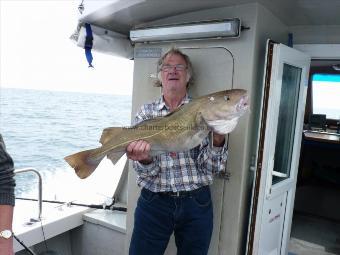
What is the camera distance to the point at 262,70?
311 centimetres

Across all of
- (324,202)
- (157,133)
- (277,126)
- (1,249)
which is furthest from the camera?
(324,202)

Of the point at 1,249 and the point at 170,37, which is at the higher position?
the point at 170,37

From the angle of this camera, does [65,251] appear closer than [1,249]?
No

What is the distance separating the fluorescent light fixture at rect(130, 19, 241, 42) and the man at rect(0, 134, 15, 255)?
6.15 ft

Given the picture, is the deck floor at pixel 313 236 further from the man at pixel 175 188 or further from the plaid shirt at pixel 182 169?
the plaid shirt at pixel 182 169

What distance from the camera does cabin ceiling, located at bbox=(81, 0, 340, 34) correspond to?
2908mm

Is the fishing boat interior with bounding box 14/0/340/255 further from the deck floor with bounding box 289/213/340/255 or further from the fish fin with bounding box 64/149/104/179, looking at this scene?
the fish fin with bounding box 64/149/104/179

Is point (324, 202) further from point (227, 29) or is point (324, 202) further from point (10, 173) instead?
point (10, 173)

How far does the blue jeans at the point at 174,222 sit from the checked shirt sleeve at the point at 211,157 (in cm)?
21

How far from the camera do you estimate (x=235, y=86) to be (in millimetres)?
3010

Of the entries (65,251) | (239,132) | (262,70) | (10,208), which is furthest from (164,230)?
(65,251)

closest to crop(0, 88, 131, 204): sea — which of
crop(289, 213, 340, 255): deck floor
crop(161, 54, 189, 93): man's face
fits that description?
crop(289, 213, 340, 255): deck floor

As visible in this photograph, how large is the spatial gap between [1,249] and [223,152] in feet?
4.92

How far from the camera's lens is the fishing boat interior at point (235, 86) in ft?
9.70
